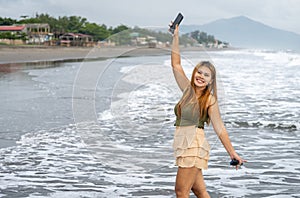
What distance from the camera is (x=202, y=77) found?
3.42m

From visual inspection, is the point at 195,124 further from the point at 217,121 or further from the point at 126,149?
the point at 126,149

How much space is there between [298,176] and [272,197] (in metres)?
0.93

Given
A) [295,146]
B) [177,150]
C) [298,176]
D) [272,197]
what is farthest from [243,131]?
[177,150]

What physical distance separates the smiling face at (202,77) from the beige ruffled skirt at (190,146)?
296 mm

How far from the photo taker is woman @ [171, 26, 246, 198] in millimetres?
3367

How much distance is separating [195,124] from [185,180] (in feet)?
1.29

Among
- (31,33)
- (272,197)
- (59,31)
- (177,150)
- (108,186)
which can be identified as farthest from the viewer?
(59,31)

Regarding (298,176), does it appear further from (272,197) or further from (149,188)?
(149,188)

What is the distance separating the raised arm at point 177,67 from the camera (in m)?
3.53

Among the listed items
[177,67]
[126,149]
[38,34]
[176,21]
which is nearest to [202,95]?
[177,67]

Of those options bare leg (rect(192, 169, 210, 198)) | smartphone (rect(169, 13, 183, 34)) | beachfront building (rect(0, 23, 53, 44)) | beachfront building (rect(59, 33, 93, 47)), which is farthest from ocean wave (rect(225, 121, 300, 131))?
beachfront building (rect(59, 33, 93, 47))

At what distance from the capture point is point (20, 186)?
497cm

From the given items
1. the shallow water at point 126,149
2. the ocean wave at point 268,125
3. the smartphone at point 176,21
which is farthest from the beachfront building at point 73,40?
the smartphone at point 176,21

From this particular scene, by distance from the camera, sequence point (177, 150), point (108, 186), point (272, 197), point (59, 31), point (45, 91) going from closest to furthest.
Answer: point (177, 150), point (272, 197), point (108, 186), point (45, 91), point (59, 31)
